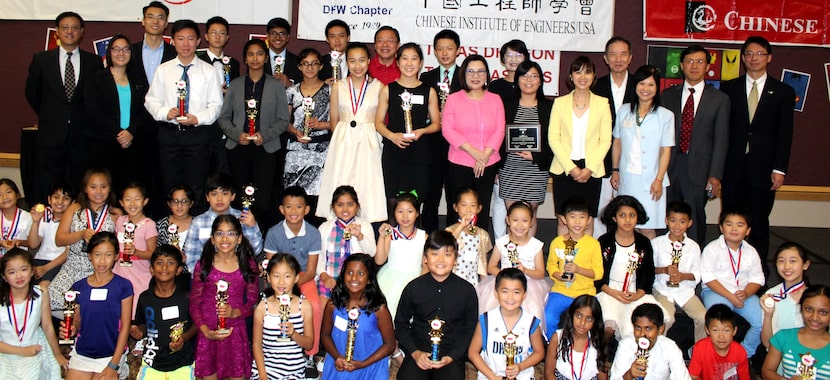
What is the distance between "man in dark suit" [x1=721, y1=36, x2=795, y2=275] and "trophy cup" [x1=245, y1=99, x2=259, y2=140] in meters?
3.75

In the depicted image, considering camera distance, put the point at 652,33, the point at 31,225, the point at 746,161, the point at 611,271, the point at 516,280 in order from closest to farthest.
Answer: the point at 516,280
the point at 611,271
the point at 31,225
the point at 746,161
the point at 652,33

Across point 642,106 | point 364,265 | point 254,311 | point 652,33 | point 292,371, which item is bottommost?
point 292,371

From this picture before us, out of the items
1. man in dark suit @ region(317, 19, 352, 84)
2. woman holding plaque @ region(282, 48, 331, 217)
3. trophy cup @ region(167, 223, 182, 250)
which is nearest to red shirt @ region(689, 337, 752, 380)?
woman holding plaque @ region(282, 48, 331, 217)

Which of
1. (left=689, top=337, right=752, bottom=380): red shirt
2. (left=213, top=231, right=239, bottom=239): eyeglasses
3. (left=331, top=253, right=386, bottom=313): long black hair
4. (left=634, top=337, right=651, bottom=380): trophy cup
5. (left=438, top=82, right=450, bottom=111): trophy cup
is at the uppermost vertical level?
(left=438, top=82, right=450, bottom=111): trophy cup

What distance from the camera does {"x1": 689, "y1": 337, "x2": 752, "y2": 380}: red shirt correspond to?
4449 mm

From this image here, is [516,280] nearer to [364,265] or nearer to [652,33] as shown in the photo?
[364,265]

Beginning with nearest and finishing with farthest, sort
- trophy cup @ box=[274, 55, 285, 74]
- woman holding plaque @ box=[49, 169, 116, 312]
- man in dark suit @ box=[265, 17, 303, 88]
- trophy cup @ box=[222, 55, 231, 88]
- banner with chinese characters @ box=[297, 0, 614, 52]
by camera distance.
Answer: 1. woman holding plaque @ box=[49, 169, 116, 312]
2. trophy cup @ box=[222, 55, 231, 88]
3. trophy cup @ box=[274, 55, 285, 74]
4. man in dark suit @ box=[265, 17, 303, 88]
5. banner with chinese characters @ box=[297, 0, 614, 52]

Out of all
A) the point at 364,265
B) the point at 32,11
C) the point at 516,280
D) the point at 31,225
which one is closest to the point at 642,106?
the point at 516,280

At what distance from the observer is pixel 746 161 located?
6.23 m

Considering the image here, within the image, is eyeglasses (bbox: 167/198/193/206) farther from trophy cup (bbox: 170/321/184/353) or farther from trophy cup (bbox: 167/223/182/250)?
trophy cup (bbox: 170/321/184/353)

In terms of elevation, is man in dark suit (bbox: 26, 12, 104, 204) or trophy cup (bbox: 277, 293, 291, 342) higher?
man in dark suit (bbox: 26, 12, 104, 204)

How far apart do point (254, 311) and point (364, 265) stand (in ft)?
2.31

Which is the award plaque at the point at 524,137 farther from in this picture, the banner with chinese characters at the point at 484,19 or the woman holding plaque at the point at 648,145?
the banner with chinese characters at the point at 484,19

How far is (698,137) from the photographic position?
6.02 metres
